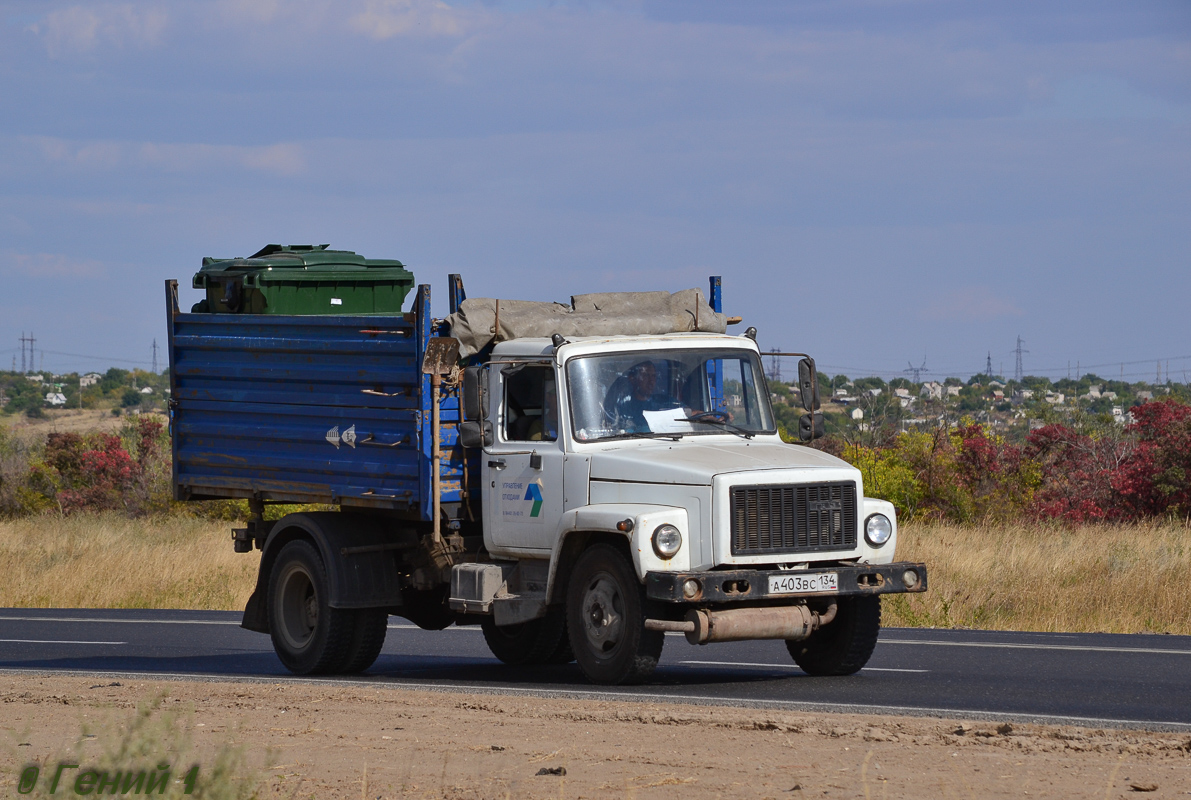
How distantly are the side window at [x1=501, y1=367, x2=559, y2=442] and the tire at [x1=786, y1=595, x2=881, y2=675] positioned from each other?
7.82 ft

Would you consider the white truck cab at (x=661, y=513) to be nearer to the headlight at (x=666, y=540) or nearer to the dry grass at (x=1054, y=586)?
the headlight at (x=666, y=540)

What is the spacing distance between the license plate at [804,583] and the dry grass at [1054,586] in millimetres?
5867

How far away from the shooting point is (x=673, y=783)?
23.1 ft

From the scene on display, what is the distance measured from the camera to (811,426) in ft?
39.5

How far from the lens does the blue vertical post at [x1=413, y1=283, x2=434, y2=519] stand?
37.8 ft

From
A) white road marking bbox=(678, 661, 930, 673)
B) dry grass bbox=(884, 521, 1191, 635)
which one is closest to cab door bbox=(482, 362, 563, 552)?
white road marking bbox=(678, 661, 930, 673)

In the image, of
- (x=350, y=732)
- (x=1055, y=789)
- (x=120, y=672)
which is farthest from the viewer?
(x=120, y=672)

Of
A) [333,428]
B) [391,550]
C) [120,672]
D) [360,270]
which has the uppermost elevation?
[360,270]

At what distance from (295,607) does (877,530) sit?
4.93 metres

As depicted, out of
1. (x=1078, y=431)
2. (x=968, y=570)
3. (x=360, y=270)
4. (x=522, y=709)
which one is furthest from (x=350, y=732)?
(x=1078, y=431)

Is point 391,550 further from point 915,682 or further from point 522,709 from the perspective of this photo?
point 915,682

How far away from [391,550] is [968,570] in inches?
328

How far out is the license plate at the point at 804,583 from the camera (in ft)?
33.4

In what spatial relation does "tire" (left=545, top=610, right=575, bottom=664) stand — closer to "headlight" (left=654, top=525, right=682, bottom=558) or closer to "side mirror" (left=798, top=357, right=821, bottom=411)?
"side mirror" (left=798, top=357, right=821, bottom=411)
